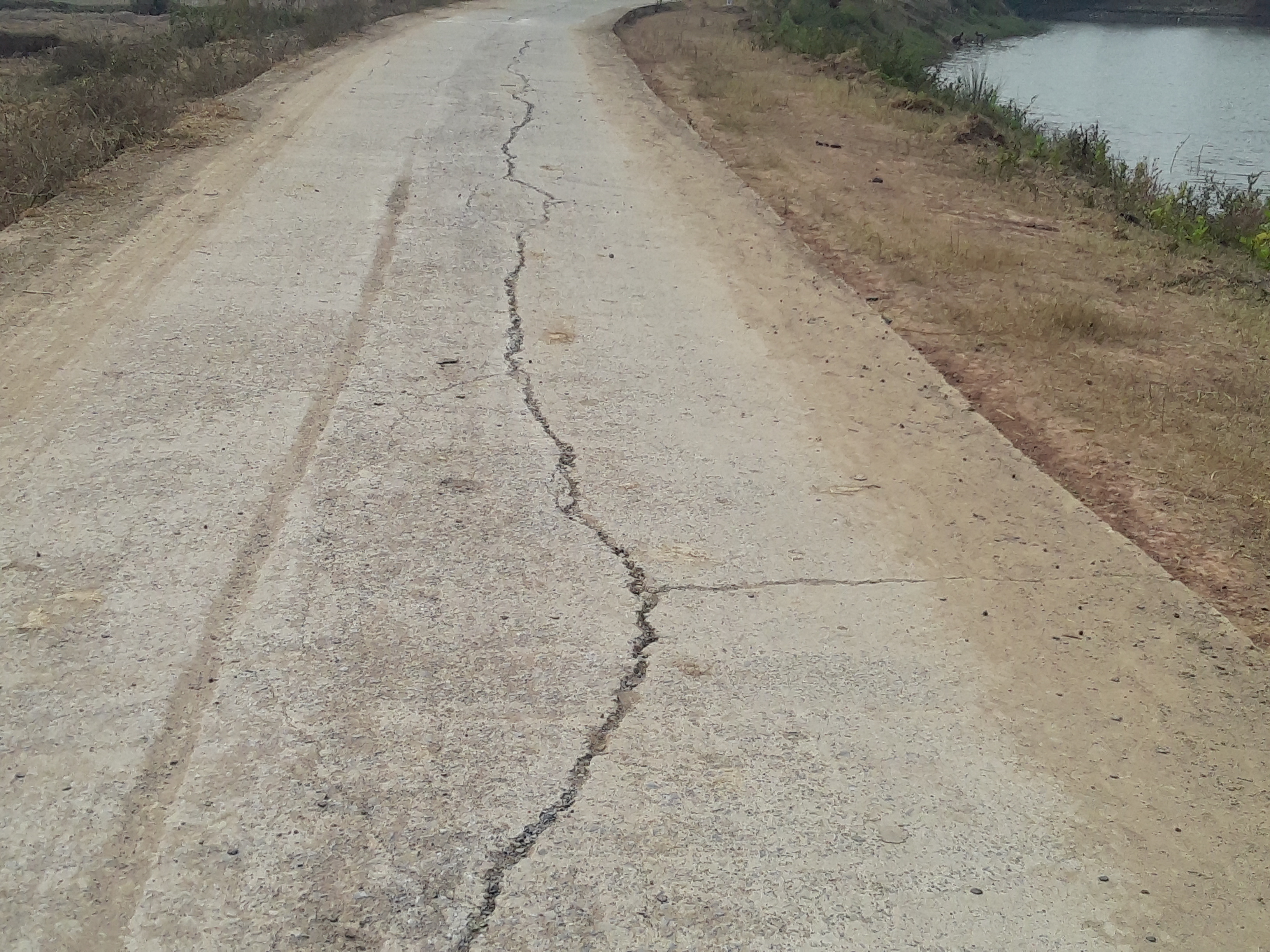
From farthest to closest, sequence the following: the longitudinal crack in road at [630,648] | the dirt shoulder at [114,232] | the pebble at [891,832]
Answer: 1. the dirt shoulder at [114,232]
2. the pebble at [891,832]
3. the longitudinal crack in road at [630,648]

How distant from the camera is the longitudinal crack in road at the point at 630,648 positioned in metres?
2.66

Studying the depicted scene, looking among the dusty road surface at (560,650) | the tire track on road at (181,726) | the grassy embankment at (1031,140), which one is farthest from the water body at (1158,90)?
the tire track on road at (181,726)

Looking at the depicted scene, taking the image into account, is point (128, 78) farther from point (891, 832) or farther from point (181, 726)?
point (891, 832)

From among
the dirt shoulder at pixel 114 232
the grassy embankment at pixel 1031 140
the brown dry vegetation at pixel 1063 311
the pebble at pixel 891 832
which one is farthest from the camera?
the grassy embankment at pixel 1031 140

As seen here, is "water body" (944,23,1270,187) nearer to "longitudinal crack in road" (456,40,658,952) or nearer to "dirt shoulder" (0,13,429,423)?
"dirt shoulder" (0,13,429,423)

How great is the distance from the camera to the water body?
19156 millimetres

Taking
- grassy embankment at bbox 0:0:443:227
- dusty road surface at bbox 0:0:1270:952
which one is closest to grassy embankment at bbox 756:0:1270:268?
dusty road surface at bbox 0:0:1270:952

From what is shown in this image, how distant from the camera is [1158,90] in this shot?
27703mm

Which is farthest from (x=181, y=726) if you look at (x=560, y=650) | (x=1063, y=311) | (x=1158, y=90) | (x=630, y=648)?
(x=1158, y=90)

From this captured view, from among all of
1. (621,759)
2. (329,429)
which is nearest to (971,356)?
(329,429)

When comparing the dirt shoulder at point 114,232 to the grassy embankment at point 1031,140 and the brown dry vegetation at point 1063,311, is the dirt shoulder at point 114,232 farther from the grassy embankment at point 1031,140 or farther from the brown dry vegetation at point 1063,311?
the grassy embankment at point 1031,140

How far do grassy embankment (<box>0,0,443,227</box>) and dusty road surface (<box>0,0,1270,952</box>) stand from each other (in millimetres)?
2651

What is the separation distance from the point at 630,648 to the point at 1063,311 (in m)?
4.57

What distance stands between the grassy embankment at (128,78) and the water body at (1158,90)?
12.5m
